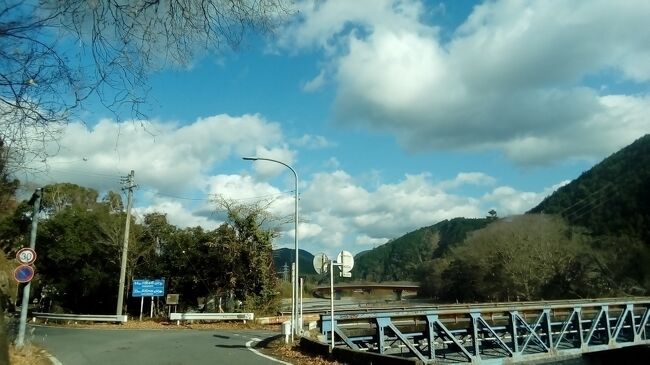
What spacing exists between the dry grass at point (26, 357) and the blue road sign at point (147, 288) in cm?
1897

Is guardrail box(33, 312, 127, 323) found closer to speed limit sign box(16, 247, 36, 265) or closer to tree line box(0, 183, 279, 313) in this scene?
tree line box(0, 183, 279, 313)

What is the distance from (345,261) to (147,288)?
23.4 metres

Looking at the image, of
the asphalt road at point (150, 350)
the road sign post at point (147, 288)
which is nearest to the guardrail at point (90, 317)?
the road sign post at point (147, 288)

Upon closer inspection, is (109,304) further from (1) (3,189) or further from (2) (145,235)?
(1) (3,189)

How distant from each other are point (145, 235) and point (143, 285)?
9.00 metres

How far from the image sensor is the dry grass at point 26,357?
14.2 m

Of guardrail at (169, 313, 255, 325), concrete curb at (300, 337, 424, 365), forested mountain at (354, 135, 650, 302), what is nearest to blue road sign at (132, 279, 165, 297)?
guardrail at (169, 313, 255, 325)

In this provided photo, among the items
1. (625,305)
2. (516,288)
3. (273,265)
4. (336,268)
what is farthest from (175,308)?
(516,288)

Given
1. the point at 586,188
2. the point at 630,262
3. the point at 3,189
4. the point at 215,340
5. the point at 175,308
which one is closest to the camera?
the point at 3,189

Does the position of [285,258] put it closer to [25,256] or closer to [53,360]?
[25,256]

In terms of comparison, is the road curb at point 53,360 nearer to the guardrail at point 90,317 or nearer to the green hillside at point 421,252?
the guardrail at point 90,317

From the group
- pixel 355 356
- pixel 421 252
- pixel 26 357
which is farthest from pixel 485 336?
pixel 421 252

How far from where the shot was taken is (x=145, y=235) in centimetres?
4444

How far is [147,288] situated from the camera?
36.3m
